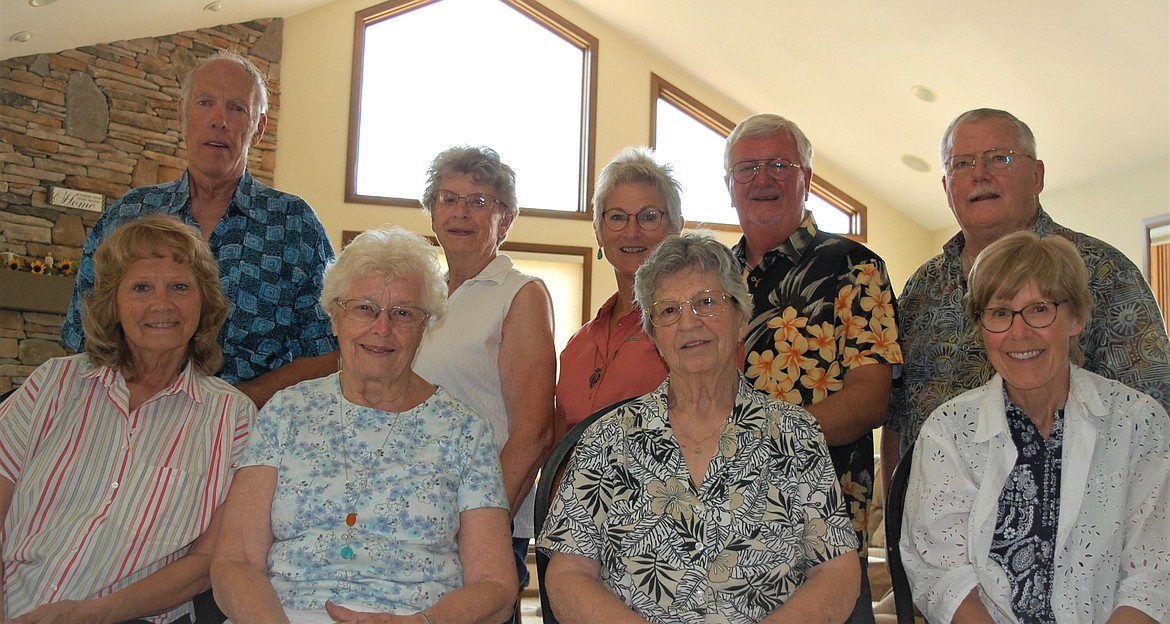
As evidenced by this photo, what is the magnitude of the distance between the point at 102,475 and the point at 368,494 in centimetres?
66

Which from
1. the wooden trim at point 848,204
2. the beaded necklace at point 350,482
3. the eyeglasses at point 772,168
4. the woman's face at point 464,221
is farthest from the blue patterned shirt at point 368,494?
the wooden trim at point 848,204

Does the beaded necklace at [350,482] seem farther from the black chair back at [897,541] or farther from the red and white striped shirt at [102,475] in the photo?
the black chair back at [897,541]

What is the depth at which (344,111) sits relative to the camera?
8.17m

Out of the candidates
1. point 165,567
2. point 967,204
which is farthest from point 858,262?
point 165,567

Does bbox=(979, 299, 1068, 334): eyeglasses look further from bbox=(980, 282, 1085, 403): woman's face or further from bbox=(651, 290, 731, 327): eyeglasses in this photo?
bbox=(651, 290, 731, 327): eyeglasses

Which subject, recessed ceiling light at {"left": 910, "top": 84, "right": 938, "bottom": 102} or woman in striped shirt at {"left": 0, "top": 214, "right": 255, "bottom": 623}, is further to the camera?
recessed ceiling light at {"left": 910, "top": 84, "right": 938, "bottom": 102}

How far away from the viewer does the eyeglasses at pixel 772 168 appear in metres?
2.62

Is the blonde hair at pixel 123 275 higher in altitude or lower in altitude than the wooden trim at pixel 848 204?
lower

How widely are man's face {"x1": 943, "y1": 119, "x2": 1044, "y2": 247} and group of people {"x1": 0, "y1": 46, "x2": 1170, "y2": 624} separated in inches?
6.9

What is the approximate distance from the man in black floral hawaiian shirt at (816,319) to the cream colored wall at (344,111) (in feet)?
18.9

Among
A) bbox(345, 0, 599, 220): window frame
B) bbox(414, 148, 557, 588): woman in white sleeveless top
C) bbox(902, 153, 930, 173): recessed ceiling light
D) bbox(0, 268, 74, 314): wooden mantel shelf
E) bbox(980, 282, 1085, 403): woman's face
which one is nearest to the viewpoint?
bbox(980, 282, 1085, 403): woman's face

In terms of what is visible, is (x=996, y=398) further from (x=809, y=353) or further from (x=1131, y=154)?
(x=1131, y=154)

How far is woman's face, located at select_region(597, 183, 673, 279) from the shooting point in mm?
2691

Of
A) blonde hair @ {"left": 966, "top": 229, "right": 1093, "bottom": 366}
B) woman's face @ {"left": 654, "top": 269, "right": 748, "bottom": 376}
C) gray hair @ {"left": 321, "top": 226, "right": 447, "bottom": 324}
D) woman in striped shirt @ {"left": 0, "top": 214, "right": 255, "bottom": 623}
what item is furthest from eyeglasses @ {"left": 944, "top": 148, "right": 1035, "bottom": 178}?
woman in striped shirt @ {"left": 0, "top": 214, "right": 255, "bottom": 623}
